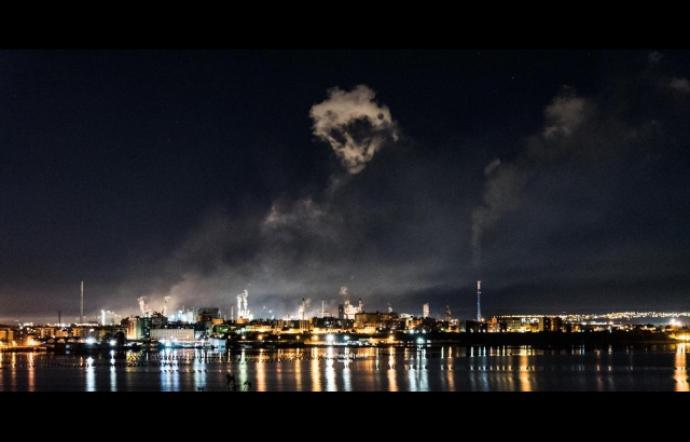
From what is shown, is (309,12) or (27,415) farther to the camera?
(27,415)

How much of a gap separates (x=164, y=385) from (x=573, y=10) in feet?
68.3

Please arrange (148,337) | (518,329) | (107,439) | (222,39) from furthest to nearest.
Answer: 1. (518,329)
2. (148,337)
3. (107,439)
4. (222,39)

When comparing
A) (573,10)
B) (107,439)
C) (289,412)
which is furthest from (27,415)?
(573,10)

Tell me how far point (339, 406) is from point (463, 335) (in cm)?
9097

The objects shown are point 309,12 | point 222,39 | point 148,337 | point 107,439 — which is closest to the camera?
point 309,12

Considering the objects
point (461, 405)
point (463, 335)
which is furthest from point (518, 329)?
point (461, 405)

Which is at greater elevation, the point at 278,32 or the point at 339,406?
the point at 278,32

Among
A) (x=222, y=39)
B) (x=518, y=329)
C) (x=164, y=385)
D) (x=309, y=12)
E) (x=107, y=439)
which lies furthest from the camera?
(x=518, y=329)

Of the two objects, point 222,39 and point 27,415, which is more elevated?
point 222,39

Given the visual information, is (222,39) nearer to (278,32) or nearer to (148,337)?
(278,32)

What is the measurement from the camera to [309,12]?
111 inches

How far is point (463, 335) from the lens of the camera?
92.7 m

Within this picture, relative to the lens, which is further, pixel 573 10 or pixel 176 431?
pixel 176 431

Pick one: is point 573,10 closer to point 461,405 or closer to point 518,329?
point 461,405
